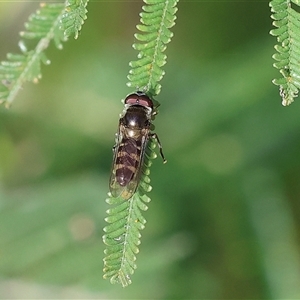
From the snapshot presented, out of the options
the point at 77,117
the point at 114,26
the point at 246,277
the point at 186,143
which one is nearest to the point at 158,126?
the point at 186,143

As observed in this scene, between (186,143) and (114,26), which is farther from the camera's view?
(114,26)

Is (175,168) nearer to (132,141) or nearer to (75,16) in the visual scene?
(132,141)

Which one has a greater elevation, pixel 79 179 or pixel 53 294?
pixel 79 179

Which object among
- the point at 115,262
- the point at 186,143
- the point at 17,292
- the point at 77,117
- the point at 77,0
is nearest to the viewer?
the point at 77,0

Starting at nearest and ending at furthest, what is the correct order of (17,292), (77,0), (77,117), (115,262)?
1. (77,0)
2. (115,262)
3. (17,292)
4. (77,117)

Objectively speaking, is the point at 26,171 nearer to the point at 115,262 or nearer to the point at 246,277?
the point at 246,277

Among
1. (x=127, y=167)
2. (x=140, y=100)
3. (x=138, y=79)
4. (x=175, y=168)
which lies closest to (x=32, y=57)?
(x=140, y=100)

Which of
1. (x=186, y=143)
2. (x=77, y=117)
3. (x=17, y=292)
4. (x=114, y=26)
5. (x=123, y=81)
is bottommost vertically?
(x=17, y=292)
